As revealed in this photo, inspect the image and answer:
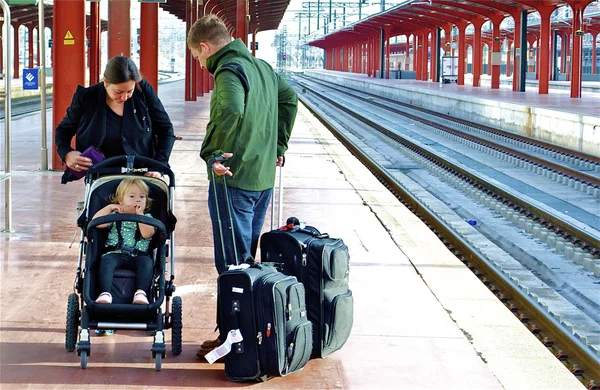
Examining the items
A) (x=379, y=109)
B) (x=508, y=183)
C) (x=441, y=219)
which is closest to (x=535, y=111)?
(x=508, y=183)

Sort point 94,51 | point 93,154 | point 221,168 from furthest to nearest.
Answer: point 94,51 → point 93,154 → point 221,168

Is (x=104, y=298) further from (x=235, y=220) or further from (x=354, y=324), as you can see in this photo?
(x=354, y=324)

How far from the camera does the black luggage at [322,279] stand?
521 centimetres

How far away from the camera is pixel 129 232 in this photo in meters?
5.28

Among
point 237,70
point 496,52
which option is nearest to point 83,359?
point 237,70

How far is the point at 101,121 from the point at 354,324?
1868mm

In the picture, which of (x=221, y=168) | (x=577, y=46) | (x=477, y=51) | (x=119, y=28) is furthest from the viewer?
(x=477, y=51)

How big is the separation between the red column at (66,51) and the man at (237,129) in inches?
329

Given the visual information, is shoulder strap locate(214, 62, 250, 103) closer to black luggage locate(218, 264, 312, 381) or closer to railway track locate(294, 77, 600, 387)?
black luggage locate(218, 264, 312, 381)

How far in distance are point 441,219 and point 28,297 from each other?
715 centimetres

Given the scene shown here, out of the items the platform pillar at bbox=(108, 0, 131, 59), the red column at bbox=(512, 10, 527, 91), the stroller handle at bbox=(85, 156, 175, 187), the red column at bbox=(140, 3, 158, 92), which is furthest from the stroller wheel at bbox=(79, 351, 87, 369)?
the red column at bbox=(512, 10, 527, 91)

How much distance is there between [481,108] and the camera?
3228 cm

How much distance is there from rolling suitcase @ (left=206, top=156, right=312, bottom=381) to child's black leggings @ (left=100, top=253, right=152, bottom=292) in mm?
453

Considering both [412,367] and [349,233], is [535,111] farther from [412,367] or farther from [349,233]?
[412,367]
